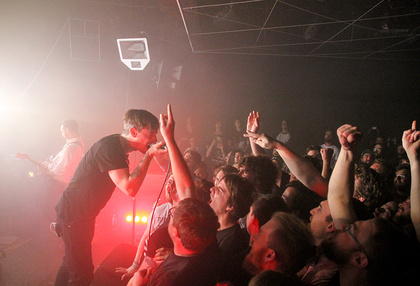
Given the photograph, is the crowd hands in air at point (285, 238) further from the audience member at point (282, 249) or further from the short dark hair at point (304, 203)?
the short dark hair at point (304, 203)

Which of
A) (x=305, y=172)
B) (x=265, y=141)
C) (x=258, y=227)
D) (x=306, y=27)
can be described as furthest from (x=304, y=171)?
(x=306, y=27)

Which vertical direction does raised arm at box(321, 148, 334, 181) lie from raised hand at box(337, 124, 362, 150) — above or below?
below

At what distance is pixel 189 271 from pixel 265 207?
2.42 feet

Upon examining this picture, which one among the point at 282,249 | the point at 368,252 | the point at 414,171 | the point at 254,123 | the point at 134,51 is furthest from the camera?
the point at 134,51

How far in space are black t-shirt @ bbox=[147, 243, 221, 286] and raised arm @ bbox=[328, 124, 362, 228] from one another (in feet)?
2.31

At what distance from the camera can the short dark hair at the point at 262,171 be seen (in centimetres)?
221

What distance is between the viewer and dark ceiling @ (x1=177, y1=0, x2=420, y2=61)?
14.5ft

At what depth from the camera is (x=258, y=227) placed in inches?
62.6

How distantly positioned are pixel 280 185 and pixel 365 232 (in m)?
1.86

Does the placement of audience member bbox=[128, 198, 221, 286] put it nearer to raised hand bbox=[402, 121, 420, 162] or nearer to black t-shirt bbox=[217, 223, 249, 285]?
black t-shirt bbox=[217, 223, 249, 285]

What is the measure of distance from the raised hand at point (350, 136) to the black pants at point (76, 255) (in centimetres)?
182

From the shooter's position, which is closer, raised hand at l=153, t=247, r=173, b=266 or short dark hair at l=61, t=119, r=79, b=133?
raised hand at l=153, t=247, r=173, b=266

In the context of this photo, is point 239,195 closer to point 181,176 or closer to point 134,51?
point 181,176

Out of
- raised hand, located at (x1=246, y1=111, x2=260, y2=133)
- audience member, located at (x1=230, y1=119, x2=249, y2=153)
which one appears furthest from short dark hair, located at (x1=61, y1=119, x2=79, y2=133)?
audience member, located at (x1=230, y1=119, x2=249, y2=153)
